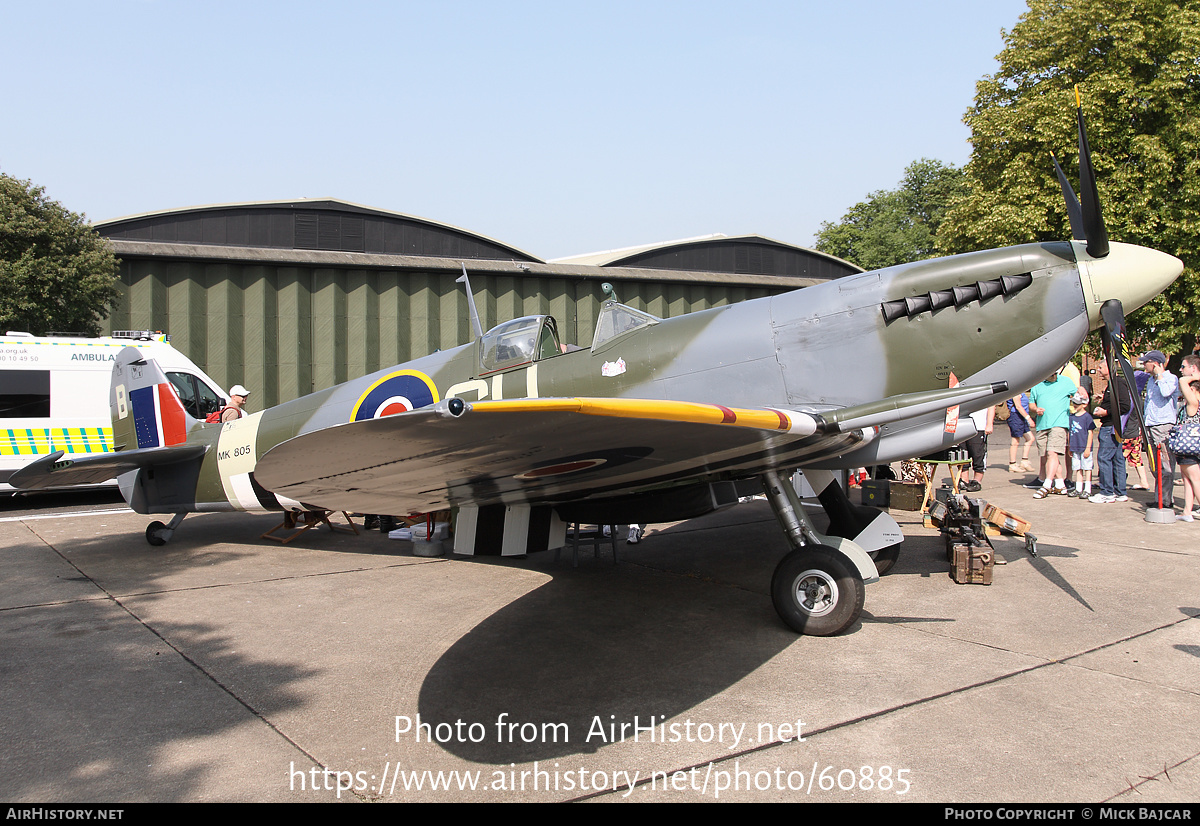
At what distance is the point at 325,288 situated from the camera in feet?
64.0

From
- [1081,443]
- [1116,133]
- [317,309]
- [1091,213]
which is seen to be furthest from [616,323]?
[1116,133]

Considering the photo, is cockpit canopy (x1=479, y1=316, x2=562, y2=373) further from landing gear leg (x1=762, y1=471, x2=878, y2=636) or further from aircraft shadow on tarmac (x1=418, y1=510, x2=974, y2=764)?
landing gear leg (x1=762, y1=471, x2=878, y2=636)

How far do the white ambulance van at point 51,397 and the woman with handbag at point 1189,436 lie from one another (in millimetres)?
12790

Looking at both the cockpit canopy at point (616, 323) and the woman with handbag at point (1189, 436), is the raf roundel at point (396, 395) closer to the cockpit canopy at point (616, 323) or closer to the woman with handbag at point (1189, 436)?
the cockpit canopy at point (616, 323)

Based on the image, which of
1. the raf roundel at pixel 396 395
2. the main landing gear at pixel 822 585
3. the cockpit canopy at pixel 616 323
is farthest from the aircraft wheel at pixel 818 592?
the raf roundel at pixel 396 395

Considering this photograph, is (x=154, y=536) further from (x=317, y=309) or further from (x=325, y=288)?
(x=325, y=288)

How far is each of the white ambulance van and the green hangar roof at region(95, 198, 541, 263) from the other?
328 inches

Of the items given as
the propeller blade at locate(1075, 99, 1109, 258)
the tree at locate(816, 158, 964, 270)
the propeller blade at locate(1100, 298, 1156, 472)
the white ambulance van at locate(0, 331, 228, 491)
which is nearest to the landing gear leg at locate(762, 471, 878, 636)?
the propeller blade at locate(1100, 298, 1156, 472)

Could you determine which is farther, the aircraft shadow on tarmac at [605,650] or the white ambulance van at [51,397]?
the white ambulance van at [51,397]

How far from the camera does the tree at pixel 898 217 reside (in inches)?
1853

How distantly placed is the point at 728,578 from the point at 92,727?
14.3 ft

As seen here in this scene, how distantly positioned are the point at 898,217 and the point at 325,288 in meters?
41.8

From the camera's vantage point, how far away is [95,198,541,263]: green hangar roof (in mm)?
18516
